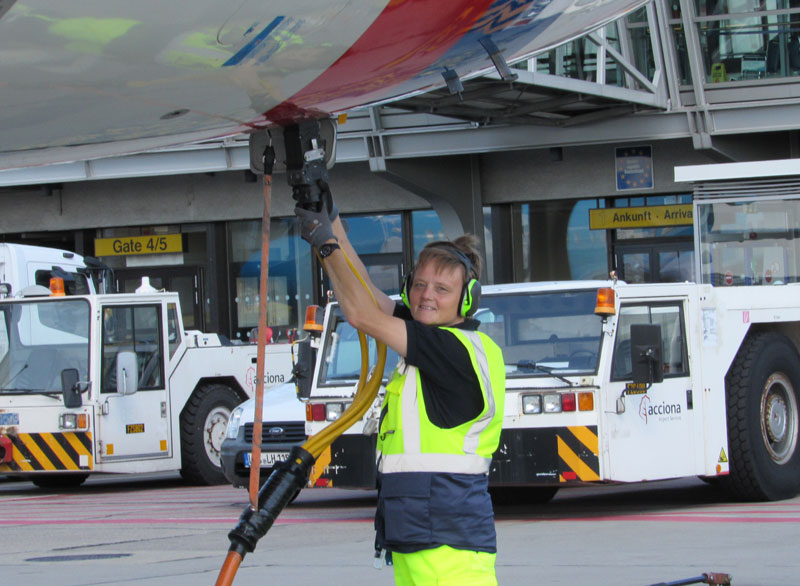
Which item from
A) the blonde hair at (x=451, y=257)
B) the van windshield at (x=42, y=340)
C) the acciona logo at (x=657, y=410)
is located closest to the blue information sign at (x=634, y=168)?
the van windshield at (x=42, y=340)

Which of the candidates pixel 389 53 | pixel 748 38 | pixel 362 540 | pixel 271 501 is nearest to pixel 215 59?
pixel 389 53

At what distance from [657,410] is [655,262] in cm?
1368

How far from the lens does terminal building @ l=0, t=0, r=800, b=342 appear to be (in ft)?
63.7

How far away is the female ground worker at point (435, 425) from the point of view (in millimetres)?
3635

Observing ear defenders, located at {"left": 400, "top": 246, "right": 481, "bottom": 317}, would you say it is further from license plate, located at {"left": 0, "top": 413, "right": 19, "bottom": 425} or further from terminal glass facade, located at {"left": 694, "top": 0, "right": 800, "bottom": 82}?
terminal glass facade, located at {"left": 694, "top": 0, "right": 800, "bottom": 82}

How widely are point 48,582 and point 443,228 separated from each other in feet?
55.2

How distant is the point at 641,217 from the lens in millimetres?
22625

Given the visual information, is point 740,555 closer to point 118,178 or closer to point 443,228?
point 443,228

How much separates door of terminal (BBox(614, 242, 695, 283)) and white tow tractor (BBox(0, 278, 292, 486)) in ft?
33.4

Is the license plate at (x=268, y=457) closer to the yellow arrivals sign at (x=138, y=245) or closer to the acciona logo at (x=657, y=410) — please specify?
the acciona logo at (x=657, y=410)

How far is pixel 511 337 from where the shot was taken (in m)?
9.69

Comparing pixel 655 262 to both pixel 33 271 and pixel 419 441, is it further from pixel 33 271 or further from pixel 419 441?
pixel 419 441

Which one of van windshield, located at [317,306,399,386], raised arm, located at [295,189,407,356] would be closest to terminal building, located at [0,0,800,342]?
van windshield, located at [317,306,399,386]

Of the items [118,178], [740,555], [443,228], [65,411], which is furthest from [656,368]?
[118,178]
